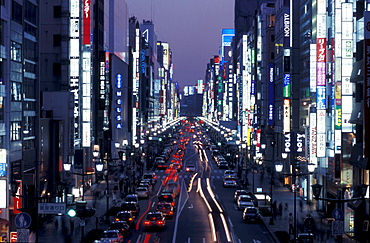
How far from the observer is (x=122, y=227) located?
44969mm

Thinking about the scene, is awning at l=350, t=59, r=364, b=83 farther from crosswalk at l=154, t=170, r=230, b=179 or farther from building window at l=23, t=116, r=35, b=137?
crosswalk at l=154, t=170, r=230, b=179

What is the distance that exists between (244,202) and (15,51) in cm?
2451

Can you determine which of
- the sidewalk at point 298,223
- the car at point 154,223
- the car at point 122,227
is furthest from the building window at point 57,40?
the car at point 122,227

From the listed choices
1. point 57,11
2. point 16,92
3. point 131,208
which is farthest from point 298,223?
point 57,11

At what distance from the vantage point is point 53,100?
62.6 m

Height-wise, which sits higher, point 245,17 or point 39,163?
point 245,17

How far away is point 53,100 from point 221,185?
2763 cm

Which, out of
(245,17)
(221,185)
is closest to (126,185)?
(221,185)

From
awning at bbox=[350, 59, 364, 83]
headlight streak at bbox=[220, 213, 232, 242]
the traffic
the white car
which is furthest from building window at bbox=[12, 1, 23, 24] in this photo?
the white car

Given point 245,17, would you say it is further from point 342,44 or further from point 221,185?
point 342,44

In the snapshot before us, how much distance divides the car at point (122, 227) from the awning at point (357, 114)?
15.5 m

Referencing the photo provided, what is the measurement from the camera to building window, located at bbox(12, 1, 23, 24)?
149 ft

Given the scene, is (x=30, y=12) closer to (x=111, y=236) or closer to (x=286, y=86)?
(x=111, y=236)

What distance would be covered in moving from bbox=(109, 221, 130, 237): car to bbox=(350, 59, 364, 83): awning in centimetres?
1676
